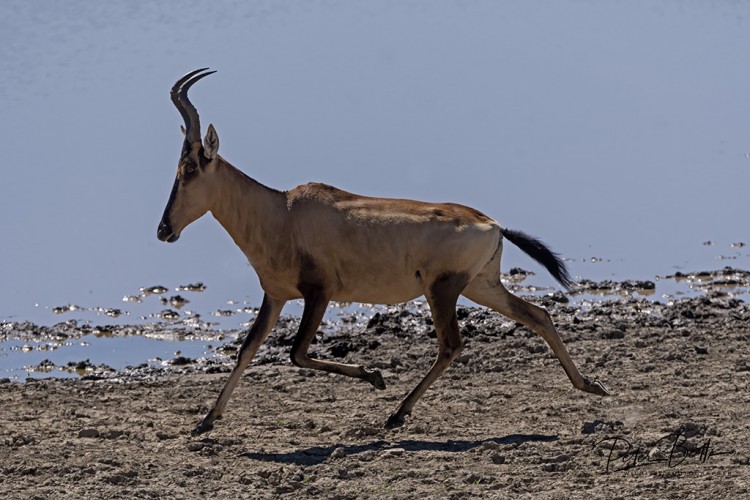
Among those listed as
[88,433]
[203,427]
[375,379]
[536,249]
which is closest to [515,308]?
[536,249]

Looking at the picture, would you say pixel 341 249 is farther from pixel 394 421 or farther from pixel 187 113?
pixel 187 113

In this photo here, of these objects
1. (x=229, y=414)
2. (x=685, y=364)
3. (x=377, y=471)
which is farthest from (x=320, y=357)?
(x=377, y=471)

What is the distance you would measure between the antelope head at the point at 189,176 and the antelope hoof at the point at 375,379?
1.84 metres

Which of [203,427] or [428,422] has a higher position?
[203,427]

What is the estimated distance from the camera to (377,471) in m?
9.64

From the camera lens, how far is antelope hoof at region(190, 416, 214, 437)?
36.4 ft

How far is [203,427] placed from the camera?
1116 cm

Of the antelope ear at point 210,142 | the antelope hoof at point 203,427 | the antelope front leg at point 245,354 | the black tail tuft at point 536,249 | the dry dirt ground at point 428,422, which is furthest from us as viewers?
the black tail tuft at point 536,249

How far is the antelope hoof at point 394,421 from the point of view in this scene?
11.2 m

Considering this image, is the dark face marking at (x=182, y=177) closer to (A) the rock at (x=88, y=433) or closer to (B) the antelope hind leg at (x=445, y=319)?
(A) the rock at (x=88, y=433)

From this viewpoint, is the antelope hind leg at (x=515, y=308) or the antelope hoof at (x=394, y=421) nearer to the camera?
the antelope hoof at (x=394, y=421)

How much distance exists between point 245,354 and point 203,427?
0.70 metres

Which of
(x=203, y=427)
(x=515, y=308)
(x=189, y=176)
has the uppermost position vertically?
(x=189, y=176)

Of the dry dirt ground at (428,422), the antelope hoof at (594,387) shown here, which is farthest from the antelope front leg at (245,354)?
the antelope hoof at (594,387)
